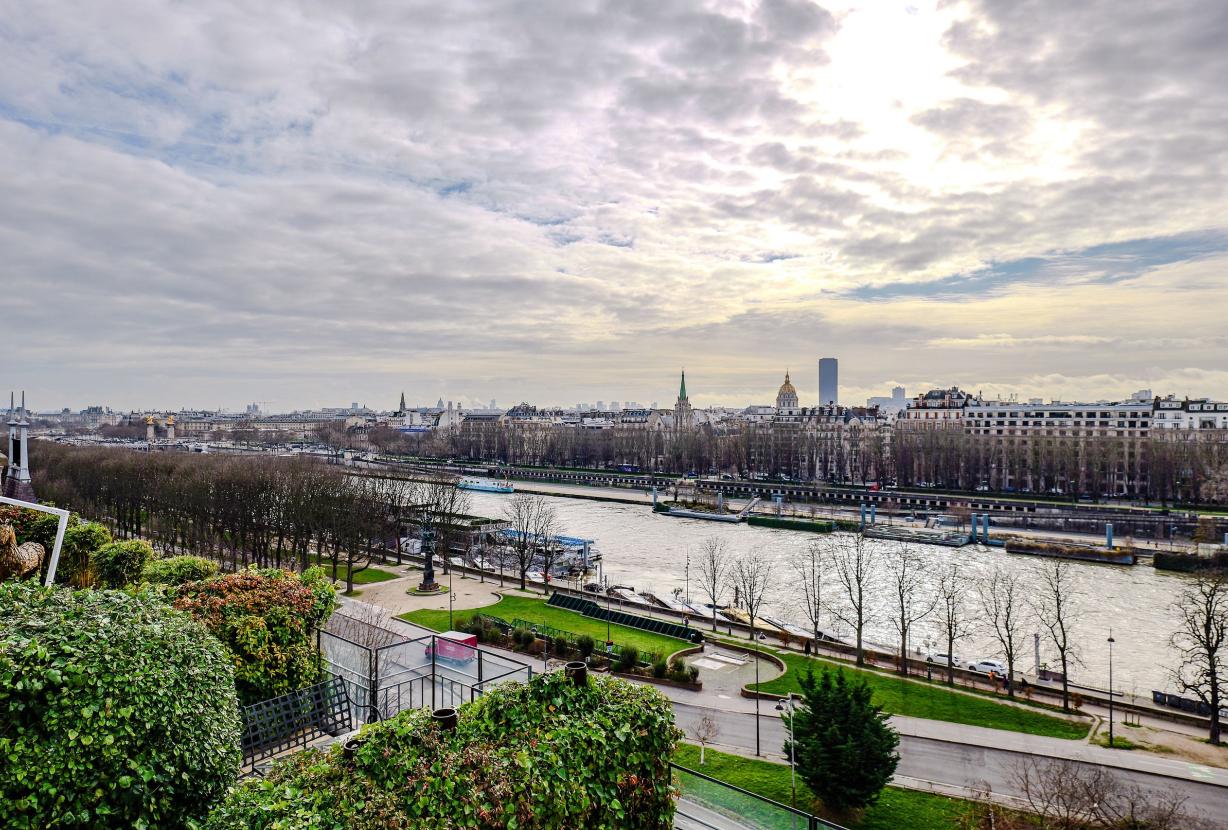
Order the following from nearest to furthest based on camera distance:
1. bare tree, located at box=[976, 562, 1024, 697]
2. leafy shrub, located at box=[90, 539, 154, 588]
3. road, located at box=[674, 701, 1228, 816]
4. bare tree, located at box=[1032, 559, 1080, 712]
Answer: road, located at box=[674, 701, 1228, 816] < leafy shrub, located at box=[90, 539, 154, 588] < bare tree, located at box=[976, 562, 1024, 697] < bare tree, located at box=[1032, 559, 1080, 712]

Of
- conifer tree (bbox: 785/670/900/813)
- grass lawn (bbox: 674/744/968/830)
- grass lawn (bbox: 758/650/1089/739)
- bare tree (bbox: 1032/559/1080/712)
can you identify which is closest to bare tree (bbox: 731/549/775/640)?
grass lawn (bbox: 758/650/1089/739)

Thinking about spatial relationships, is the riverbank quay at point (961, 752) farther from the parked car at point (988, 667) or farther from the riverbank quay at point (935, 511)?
the riverbank quay at point (935, 511)

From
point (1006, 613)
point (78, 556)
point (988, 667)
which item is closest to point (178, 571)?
point (78, 556)

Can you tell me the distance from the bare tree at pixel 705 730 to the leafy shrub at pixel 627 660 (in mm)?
4516

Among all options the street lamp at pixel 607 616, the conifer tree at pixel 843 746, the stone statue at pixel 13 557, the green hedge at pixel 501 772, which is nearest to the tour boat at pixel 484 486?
the street lamp at pixel 607 616

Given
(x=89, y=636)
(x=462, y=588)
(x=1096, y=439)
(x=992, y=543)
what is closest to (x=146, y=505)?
(x=462, y=588)

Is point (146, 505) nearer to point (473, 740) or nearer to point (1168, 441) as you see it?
point (473, 740)

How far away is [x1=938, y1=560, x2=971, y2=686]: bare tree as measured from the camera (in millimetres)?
25642

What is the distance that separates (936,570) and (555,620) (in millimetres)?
23442

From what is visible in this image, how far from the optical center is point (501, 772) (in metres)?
5.36

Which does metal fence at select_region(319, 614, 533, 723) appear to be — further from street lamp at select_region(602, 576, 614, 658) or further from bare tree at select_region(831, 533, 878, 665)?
bare tree at select_region(831, 533, 878, 665)

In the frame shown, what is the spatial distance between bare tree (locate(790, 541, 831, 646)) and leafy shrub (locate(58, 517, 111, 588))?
74.7 feet

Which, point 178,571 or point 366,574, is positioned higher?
point 178,571

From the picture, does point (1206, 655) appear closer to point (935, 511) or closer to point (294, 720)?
point (294, 720)
